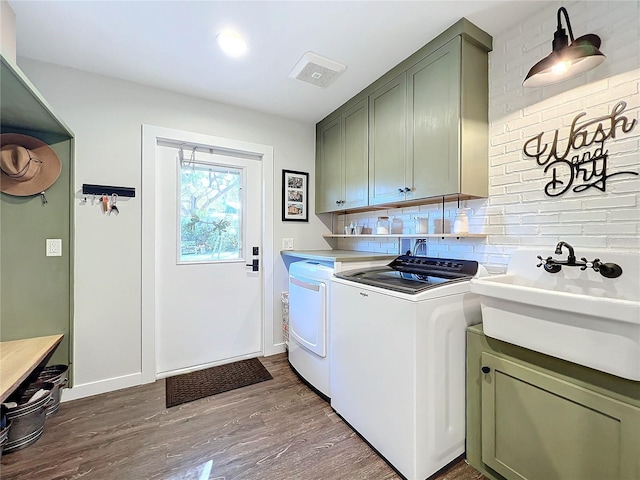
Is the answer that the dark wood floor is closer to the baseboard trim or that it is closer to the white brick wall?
the baseboard trim

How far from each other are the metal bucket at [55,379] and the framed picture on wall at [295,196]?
204 cm

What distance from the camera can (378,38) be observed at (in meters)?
1.75

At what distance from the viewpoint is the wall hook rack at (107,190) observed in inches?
80.7

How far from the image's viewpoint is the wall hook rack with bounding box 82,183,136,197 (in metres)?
2.05

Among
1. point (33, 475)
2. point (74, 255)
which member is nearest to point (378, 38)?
point (74, 255)

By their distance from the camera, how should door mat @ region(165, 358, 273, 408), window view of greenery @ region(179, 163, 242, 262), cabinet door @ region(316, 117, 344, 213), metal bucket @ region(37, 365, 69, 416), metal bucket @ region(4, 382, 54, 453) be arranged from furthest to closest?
cabinet door @ region(316, 117, 344, 213)
window view of greenery @ region(179, 163, 242, 262)
door mat @ region(165, 358, 273, 408)
metal bucket @ region(37, 365, 69, 416)
metal bucket @ region(4, 382, 54, 453)

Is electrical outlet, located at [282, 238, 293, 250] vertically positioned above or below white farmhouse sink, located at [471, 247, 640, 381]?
above

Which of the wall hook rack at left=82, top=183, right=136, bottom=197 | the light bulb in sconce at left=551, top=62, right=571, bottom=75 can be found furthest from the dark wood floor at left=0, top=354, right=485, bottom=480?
the light bulb in sconce at left=551, top=62, right=571, bottom=75

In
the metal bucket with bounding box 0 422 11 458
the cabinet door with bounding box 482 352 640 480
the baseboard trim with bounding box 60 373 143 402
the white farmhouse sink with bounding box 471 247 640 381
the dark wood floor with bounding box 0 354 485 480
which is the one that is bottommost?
the dark wood floor with bounding box 0 354 485 480

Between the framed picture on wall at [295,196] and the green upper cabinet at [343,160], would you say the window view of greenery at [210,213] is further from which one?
the green upper cabinet at [343,160]

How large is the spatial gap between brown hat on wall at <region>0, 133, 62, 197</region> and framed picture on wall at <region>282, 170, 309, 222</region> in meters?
1.73

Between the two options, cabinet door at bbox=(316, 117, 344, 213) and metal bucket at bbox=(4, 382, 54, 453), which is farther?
cabinet door at bbox=(316, 117, 344, 213)

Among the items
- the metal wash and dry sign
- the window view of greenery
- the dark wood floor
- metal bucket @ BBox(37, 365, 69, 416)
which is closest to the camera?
the metal wash and dry sign

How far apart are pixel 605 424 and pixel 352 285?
1.16 meters
